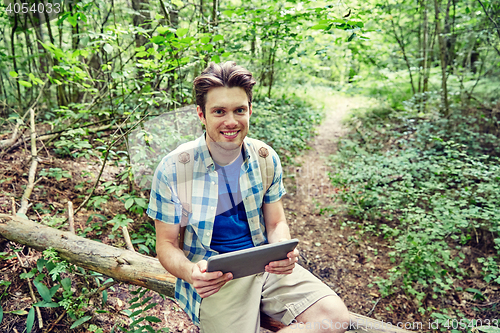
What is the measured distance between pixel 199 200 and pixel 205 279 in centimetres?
57

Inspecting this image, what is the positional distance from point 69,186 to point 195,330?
257 centimetres

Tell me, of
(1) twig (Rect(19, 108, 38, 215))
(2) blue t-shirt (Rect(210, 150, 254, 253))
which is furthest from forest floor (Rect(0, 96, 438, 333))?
(2) blue t-shirt (Rect(210, 150, 254, 253))

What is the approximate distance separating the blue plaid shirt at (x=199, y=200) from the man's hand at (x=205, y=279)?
A: 32cm

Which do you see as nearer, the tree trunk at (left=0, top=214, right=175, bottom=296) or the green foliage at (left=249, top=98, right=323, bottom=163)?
the tree trunk at (left=0, top=214, right=175, bottom=296)

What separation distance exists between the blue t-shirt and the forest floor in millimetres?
1346

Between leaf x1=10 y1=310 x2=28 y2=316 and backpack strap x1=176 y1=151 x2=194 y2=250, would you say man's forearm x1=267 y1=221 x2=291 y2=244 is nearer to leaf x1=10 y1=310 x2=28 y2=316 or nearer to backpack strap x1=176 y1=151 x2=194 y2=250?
backpack strap x1=176 y1=151 x2=194 y2=250

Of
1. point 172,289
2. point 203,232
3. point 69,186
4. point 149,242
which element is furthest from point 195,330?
point 69,186

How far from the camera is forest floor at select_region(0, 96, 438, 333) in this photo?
244 centimetres

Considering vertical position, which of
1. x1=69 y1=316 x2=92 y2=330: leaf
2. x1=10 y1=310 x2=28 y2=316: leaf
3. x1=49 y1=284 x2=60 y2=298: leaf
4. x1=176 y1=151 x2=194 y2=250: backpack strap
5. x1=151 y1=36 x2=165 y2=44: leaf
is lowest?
x1=69 y1=316 x2=92 y2=330: leaf

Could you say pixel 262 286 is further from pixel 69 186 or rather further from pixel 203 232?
pixel 69 186

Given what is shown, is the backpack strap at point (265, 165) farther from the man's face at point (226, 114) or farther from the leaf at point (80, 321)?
the leaf at point (80, 321)

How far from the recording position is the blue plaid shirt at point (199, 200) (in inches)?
74.1

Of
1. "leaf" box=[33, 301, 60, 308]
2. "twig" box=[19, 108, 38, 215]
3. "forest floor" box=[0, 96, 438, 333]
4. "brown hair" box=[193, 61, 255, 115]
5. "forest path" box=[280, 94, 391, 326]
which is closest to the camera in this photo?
"brown hair" box=[193, 61, 255, 115]

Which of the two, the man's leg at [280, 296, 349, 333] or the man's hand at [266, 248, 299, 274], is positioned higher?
the man's hand at [266, 248, 299, 274]
